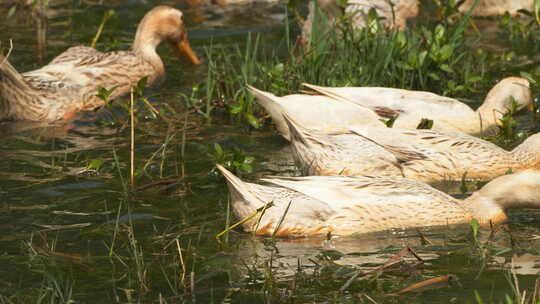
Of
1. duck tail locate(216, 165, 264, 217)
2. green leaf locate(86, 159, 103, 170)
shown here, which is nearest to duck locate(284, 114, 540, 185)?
duck tail locate(216, 165, 264, 217)

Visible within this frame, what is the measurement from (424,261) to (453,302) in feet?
2.29

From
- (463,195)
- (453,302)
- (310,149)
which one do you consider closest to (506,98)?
(463,195)

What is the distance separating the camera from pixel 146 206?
24.4ft

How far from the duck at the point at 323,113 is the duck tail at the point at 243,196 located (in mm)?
1986

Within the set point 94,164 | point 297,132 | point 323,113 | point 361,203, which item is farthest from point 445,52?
point 94,164

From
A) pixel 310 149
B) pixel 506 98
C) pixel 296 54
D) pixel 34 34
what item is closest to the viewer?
pixel 310 149

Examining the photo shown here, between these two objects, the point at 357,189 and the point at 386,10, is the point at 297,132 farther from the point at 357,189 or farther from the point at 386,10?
the point at 386,10

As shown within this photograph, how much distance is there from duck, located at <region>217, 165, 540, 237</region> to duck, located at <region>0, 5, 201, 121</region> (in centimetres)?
280

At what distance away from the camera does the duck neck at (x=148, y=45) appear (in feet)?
38.1

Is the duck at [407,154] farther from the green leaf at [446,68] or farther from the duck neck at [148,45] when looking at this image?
the duck neck at [148,45]

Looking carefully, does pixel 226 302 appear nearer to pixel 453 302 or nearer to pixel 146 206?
pixel 453 302

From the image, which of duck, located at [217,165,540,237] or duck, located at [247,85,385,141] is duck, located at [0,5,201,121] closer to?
duck, located at [247,85,385,141]

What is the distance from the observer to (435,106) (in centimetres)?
914

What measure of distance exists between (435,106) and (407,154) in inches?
39.5
